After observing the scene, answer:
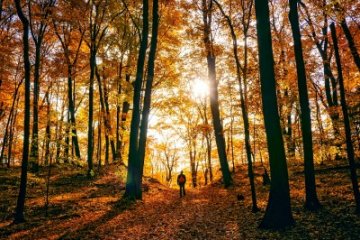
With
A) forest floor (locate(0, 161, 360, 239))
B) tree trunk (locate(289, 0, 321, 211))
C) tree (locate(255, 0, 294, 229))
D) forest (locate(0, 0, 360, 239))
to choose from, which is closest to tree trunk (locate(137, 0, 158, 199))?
forest (locate(0, 0, 360, 239))

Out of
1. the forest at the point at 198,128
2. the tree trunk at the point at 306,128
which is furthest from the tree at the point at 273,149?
the tree trunk at the point at 306,128

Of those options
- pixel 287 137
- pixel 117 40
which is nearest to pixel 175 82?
pixel 117 40

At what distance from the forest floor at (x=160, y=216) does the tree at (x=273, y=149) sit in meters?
0.42

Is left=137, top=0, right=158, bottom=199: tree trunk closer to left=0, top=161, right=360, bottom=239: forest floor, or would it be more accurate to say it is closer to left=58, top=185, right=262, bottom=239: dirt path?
left=0, top=161, right=360, bottom=239: forest floor

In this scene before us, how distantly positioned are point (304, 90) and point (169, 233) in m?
6.69

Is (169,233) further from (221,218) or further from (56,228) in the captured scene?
(56,228)

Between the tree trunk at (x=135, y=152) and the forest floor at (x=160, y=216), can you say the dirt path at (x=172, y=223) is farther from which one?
the tree trunk at (x=135, y=152)

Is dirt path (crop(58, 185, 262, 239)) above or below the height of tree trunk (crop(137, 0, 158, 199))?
below

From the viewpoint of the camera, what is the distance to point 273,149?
855 cm

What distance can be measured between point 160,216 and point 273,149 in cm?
593

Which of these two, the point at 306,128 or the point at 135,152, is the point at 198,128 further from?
the point at 306,128

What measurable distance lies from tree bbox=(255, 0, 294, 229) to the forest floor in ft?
1.37

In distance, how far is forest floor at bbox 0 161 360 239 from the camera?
823 centimetres

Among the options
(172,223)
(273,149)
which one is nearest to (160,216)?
(172,223)
